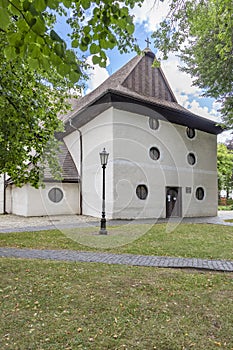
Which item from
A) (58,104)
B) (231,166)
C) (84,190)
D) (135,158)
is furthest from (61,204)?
(231,166)

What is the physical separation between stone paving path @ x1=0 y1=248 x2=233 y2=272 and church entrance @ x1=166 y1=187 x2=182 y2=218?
10382 millimetres

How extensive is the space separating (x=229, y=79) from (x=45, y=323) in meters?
13.3

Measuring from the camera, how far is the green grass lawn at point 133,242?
6895 millimetres

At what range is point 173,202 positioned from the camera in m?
16.8

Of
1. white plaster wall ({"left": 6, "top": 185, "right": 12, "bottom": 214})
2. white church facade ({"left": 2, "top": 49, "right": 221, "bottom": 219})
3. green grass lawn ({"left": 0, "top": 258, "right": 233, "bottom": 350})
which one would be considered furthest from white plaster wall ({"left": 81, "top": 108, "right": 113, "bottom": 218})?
green grass lawn ({"left": 0, "top": 258, "right": 233, "bottom": 350})

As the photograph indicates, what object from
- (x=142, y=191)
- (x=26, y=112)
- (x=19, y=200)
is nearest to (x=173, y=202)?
(x=142, y=191)

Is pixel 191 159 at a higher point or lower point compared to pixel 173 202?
higher

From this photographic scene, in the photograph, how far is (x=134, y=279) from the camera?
15.3ft

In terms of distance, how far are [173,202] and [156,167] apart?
2.66 meters

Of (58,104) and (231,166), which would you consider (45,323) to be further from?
(231,166)

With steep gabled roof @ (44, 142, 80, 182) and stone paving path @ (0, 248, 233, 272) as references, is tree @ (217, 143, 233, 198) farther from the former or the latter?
stone paving path @ (0, 248, 233, 272)

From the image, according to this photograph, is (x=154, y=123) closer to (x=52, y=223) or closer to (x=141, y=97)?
(x=141, y=97)

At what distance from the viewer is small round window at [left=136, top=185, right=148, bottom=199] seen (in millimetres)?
14916

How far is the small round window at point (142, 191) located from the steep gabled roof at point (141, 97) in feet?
14.2
